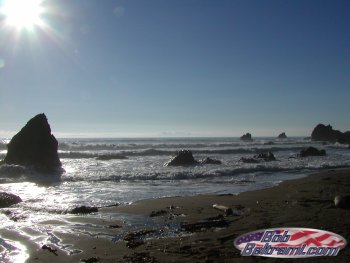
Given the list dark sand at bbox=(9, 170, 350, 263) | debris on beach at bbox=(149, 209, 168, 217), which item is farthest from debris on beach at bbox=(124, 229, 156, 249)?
debris on beach at bbox=(149, 209, 168, 217)

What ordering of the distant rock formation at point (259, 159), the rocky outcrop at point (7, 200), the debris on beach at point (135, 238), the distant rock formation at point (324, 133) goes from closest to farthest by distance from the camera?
1. the debris on beach at point (135, 238)
2. the rocky outcrop at point (7, 200)
3. the distant rock formation at point (259, 159)
4. the distant rock formation at point (324, 133)

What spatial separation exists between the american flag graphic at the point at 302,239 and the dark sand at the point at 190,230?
0.20 m

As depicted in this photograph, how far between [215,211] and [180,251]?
3981 mm

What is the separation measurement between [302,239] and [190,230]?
256cm

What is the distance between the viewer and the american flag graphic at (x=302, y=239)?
20.9ft

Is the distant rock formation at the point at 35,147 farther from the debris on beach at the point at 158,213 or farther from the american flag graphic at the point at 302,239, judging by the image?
the american flag graphic at the point at 302,239

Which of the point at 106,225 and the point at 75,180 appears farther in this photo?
the point at 75,180

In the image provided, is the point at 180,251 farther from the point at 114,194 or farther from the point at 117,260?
the point at 114,194

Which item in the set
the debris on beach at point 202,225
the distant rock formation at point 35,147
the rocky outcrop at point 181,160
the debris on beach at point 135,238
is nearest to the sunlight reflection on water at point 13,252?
the debris on beach at point 135,238

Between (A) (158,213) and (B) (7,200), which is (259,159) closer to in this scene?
(A) (158,213)

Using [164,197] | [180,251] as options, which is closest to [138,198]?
[164,197]

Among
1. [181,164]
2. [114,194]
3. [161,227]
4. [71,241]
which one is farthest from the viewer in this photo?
[181,164]

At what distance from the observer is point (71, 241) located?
7773mm

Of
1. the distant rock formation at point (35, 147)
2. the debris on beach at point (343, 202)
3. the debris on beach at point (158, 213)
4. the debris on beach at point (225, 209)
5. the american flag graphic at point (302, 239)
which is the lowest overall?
the debris on beach at point (158, 213)
